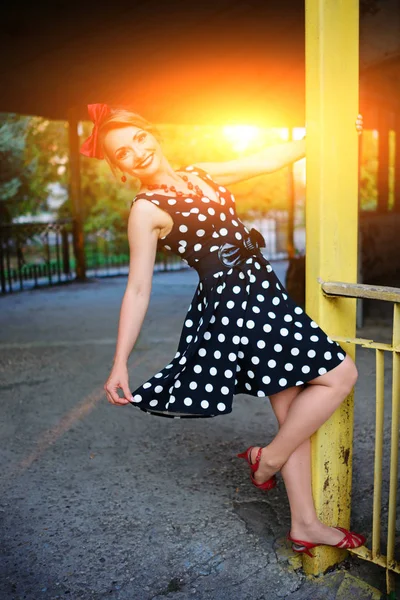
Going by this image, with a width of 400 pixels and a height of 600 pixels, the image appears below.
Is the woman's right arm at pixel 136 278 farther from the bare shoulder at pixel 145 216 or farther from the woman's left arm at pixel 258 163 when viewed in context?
the woman's left arm at pixel 258 163

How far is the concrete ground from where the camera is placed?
2352 millimetres

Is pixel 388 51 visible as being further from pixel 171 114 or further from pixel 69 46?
pixel 171 114

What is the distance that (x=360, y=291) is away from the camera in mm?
2133

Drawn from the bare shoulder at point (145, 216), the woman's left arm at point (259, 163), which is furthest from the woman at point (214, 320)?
the woman's left arm at point (259, 163)

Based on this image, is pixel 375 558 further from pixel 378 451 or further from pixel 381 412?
Answer: pixel 381 412

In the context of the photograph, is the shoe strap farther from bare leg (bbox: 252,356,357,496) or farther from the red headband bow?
the red headband bow

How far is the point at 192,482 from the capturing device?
316 cm

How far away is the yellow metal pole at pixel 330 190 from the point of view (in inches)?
86.4

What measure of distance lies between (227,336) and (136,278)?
1.19 feet

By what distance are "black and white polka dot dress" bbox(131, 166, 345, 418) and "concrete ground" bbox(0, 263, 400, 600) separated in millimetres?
640

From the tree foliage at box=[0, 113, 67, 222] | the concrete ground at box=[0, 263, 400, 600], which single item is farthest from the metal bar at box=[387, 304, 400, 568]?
the tree foliage at box=[0, 113, 67, 222]

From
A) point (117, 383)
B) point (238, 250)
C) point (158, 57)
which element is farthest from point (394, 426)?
point (158, 57)

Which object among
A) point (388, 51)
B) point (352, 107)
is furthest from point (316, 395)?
point (388, 51)

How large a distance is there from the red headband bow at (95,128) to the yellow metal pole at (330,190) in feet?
2.28
